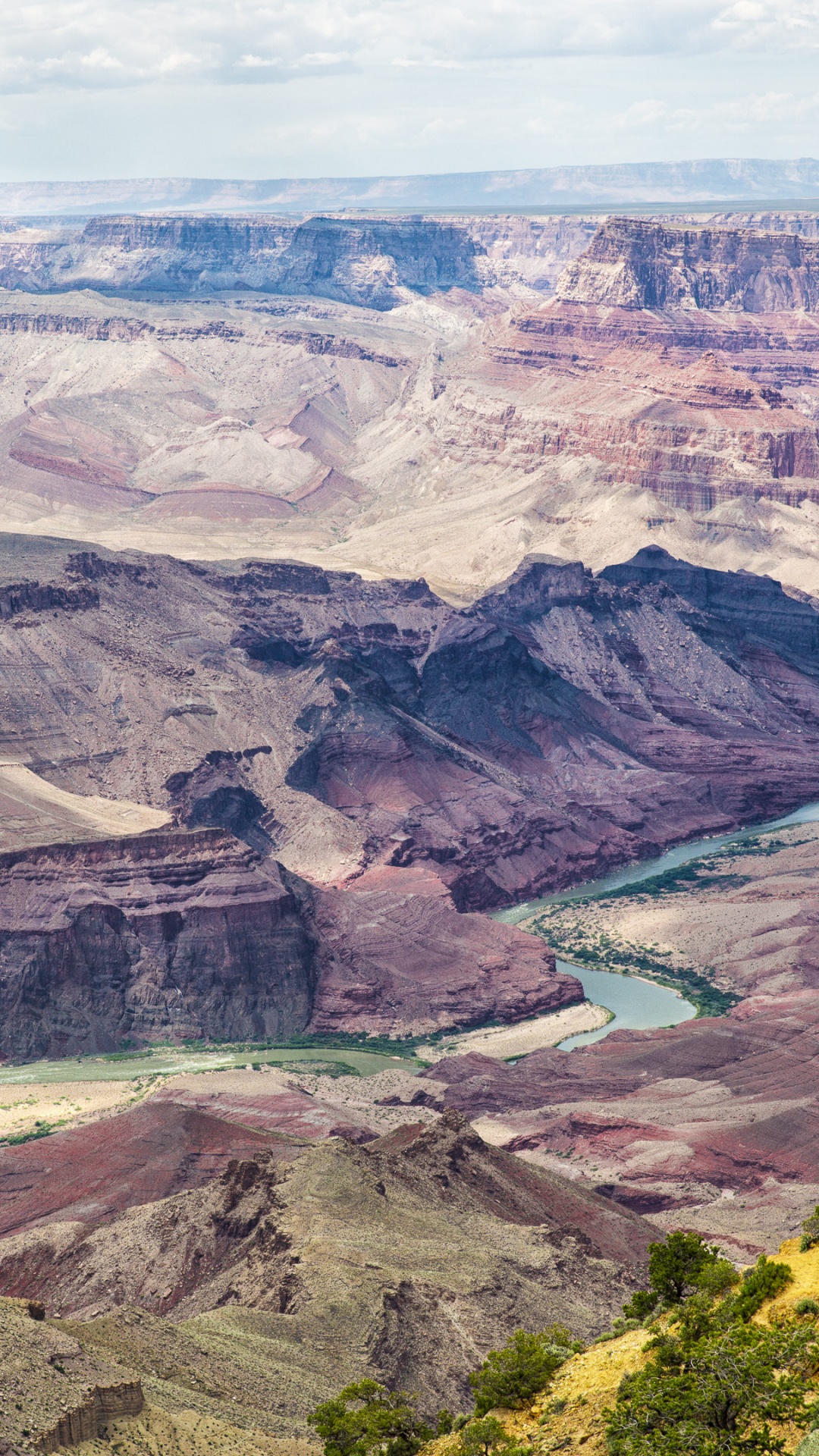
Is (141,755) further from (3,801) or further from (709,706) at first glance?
(709,706)

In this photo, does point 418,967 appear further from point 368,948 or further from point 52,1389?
point 52,1389

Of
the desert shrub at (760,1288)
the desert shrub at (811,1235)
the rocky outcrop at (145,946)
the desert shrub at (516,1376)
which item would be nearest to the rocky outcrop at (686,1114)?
the rocky outcrop at (145,946)

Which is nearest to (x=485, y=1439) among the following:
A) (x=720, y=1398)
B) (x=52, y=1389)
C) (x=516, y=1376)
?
(x=516, y=1376)

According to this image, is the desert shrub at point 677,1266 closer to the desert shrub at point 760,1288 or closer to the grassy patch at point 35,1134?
the desert shrub at point 760,1288

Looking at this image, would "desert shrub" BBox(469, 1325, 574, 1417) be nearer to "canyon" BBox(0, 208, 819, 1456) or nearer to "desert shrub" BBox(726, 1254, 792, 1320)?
"desert shrub" BBox(726, 1254, 792, 1320)

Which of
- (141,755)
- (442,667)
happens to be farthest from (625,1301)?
(442,667)

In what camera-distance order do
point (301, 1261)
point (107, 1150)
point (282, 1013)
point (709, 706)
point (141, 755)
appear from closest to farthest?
point (301, 1261), point (107, 1150), point (282, 1013), point (141, 755), point (709, 706)
